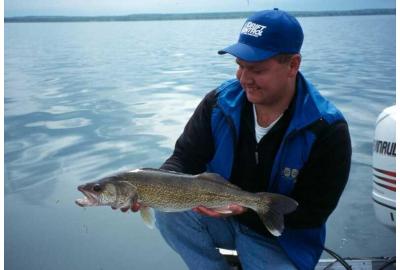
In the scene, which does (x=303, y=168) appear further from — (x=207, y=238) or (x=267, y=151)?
(x=207, y=238)

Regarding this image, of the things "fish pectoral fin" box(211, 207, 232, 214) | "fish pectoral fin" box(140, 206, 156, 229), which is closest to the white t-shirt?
"fish pectoral fin" box(211, 207, 232, 214)

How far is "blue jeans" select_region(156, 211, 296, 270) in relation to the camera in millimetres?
2824

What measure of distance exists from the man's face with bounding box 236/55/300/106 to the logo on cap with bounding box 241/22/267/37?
0.18m

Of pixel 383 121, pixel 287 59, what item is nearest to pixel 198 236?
pixel 287 59

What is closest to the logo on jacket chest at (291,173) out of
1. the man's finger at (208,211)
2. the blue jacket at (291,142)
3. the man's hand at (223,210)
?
the blue jacket at (291,142)

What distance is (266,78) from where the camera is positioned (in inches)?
102

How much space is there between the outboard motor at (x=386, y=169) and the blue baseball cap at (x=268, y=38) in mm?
1217

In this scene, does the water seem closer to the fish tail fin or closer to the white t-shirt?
the fish tail fin

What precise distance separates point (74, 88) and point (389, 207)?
9.66 meters

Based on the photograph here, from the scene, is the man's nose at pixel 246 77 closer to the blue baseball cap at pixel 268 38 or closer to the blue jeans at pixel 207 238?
the blue baseball cap at pixel 268 38

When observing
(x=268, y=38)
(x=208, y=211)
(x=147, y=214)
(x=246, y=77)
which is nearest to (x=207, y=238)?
(x=208, y=211)

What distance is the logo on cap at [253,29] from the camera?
8.66ft

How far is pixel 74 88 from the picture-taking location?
11.6m

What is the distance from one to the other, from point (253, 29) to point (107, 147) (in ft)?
13.7
